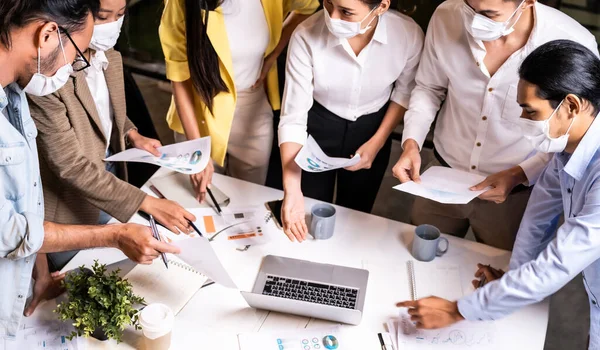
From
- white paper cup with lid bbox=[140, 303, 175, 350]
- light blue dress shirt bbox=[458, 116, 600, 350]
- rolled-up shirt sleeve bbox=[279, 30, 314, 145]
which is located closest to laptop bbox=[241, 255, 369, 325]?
white paper cup with lid bbox=[140, 303, 175, 350]

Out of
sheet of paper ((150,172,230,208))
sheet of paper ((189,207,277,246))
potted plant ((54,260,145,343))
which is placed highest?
potted plant ((54,260,145,343))

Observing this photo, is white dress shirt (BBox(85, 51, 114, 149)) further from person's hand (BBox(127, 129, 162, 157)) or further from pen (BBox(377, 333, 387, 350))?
pen (BBox(377, 333, 387, 350))

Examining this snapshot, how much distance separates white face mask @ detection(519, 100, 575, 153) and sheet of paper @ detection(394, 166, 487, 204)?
0.27 meters

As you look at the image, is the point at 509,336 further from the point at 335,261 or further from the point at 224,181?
the point at 224,181

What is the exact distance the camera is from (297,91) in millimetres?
2332

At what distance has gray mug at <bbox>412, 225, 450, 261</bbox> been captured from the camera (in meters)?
2.12

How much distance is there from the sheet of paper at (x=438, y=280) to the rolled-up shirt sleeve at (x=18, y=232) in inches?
44.9

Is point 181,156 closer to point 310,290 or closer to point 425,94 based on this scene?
point 310,290

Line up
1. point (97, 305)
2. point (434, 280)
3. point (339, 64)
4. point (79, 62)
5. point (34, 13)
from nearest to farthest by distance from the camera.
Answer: point (34, 13)
point (97, 305)
point (79, 62)
point (434, 280)
point (339, 64)

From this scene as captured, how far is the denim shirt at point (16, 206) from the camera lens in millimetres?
1623

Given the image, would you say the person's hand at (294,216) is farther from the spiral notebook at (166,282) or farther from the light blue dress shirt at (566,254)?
the light blue dress shirt at (566,254)

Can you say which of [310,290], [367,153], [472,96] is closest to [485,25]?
[472,96]

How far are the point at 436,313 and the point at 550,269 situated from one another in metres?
0.34

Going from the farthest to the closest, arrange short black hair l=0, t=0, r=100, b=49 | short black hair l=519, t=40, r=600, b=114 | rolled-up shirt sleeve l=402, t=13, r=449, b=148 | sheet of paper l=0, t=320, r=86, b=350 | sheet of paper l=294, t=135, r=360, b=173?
rolled-up shirt sleeve l=402, t=13, r=449, b=148
sheet of paper l=294, t=135, r=360, b=173
sheet of paper l=0, t=320, r=86, b=350
short black hair l=519, t=40, r=600, b=114
short black hair l=0, t=0, r=100, b=49
